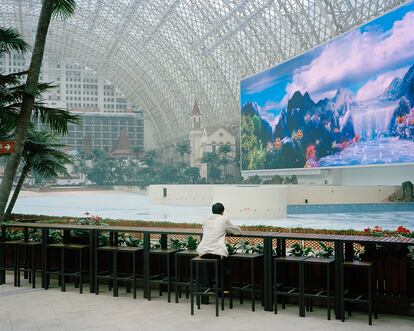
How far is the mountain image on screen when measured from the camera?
2911 cm

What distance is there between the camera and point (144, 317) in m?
7.54

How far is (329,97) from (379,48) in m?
5.76

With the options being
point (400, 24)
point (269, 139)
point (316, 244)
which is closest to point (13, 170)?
point (316, 244)

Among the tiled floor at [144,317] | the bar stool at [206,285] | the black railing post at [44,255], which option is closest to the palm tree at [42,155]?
the black railing post at [44,255]

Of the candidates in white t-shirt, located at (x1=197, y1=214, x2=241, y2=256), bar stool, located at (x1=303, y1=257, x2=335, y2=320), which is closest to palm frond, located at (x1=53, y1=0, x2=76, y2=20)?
white t-shirt, located at (x1=197, y1=214, x2=241, y2=256)

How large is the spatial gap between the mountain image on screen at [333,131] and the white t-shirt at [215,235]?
22646 mm

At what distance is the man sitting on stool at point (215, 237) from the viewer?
786 cm

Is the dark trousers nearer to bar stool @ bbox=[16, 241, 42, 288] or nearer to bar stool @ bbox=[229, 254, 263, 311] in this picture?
bar stool @ bbox=[229, 254, 263, 311]

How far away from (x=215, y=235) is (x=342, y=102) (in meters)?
28.1

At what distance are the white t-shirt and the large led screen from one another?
2265 centimetres

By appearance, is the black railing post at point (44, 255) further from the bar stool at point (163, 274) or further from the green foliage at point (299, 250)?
the green foliage at point (299, 250)

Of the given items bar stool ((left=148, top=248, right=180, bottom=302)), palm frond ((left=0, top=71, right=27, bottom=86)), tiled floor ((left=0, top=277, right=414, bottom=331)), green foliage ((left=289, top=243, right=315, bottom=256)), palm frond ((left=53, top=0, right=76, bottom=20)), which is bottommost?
tiled floor ((left=0, top=277, right=414, bottom=331))

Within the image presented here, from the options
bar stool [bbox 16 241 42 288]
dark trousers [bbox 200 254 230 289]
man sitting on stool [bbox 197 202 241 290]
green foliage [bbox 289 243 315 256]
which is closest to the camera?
man sitting on stool [bbox 197 202 241 290]

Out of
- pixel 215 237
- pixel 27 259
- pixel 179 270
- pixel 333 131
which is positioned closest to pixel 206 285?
pixel 179 270
